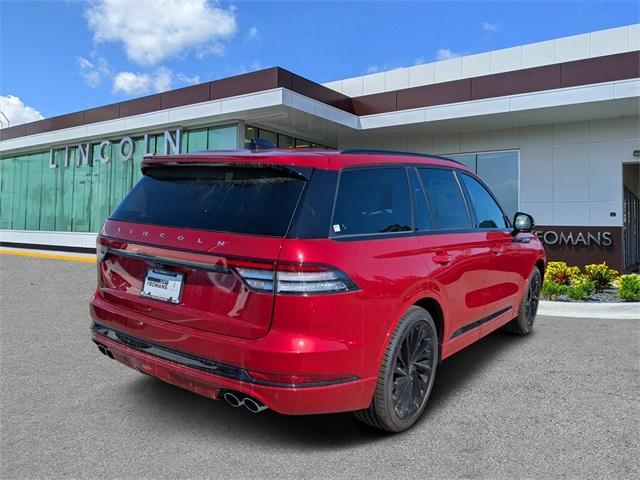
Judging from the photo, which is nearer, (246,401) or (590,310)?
(246,401)

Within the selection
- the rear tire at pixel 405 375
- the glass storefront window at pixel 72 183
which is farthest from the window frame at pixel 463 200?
the glass storefront window at pixel 72 183

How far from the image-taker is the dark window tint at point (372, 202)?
2850 mm

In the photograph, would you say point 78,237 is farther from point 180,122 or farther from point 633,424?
point 633,424

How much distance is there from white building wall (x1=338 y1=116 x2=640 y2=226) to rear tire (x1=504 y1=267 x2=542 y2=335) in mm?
8545

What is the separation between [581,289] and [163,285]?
788 centimetres

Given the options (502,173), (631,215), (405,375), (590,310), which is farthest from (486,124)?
(405,375)

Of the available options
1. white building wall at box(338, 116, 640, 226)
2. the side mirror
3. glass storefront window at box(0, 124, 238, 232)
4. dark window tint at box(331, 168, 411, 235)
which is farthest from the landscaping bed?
glass storefront window at box(0, 124, 238, 232)

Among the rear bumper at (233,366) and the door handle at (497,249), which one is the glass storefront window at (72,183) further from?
the rear bumper at (233,366)

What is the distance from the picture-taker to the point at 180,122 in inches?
591

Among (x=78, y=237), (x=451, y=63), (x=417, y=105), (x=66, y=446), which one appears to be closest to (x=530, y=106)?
(x=417, y=105)

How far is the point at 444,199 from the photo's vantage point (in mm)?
3877

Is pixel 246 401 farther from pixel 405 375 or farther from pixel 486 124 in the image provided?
pixel 486 124

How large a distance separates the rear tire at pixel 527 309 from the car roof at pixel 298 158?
2.78 m

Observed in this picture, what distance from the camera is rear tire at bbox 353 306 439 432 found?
9.39 feet
